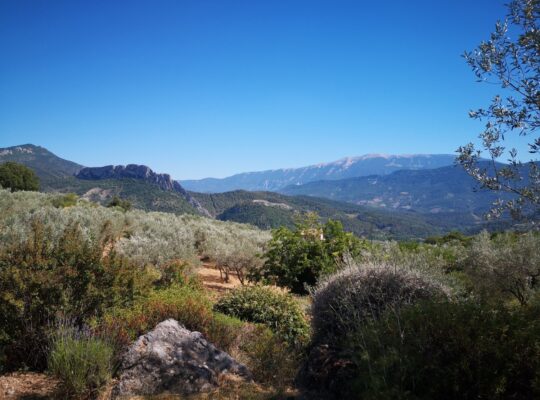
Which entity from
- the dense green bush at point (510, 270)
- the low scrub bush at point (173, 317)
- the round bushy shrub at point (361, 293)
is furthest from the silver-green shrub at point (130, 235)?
the dense green bush at point (510, 270)

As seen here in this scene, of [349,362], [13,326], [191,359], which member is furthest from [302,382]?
[13,326]

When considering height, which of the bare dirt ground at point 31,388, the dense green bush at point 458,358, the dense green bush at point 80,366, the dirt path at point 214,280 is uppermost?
the dense green bush at point 458,358

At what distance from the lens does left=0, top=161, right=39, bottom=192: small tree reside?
6062 cm

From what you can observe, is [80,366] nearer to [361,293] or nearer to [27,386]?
[27,386]

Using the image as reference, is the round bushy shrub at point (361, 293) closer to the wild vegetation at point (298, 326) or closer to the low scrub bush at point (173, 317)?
the wild vegetation at point (298, 326)

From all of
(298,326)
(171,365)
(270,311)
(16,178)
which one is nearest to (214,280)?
(270,311)

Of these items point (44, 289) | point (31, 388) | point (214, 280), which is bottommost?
point (214, 280)

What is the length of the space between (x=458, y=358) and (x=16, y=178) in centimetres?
7268

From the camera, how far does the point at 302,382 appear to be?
558 centimetres

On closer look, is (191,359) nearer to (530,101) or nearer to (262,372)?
(262,372)

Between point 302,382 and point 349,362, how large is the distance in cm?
88

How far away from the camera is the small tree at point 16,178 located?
6062cm

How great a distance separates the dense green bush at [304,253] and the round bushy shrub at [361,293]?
5.82 meters

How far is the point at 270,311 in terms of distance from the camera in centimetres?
932
